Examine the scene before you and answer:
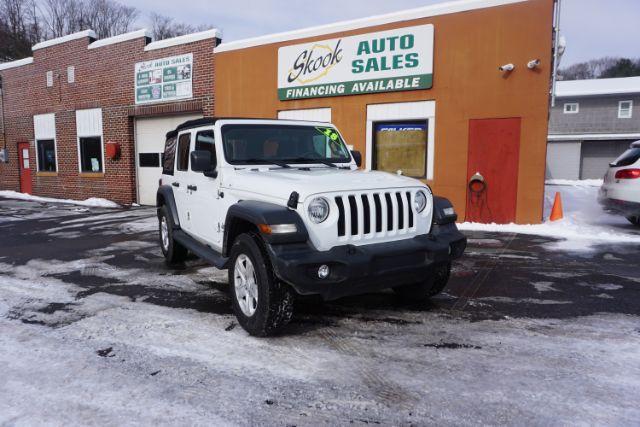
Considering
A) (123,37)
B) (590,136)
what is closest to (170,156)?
(123,37)

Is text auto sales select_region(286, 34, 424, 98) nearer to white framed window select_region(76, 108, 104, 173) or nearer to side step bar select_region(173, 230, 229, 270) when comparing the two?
side step bar select_region(173, 230, 229, 270)

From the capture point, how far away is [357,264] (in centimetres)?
351

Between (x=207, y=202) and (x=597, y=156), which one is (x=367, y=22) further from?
(x=597, y=156)

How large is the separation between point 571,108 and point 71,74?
29.4 m

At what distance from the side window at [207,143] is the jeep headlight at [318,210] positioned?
1.66m

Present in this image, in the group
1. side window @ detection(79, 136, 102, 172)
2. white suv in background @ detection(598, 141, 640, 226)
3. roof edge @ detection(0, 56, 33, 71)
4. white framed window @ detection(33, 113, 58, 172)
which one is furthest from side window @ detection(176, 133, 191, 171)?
roof edge @ detection(0, 56, 33, 71)

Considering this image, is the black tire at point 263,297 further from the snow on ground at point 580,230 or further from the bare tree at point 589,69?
the bare tree at point 589,69

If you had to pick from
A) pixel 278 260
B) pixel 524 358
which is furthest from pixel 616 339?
pixel 278 260

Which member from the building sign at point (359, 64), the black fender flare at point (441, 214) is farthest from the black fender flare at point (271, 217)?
the building sign at point (359, 64)

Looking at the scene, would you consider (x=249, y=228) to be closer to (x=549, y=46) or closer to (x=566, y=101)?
(x=549, y=46)

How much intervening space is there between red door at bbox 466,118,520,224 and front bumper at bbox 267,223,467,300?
21.4ft

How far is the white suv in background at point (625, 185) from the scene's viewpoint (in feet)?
28.1

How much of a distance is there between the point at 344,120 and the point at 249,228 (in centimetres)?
813

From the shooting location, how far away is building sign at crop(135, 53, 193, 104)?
1438cm
